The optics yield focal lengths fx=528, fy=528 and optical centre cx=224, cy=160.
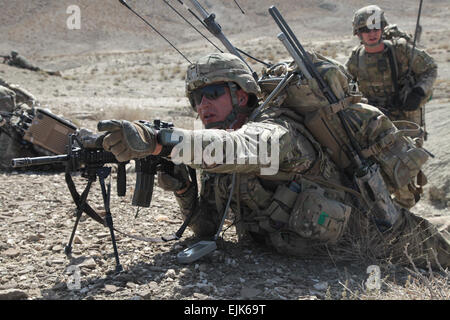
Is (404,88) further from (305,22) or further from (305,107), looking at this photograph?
(305,22)

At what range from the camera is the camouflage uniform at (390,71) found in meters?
5.89

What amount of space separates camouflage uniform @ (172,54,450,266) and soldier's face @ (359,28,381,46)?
2.49 meters

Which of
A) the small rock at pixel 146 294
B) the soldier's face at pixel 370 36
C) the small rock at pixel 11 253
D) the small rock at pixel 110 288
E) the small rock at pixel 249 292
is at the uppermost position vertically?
the soldier's face at pixel 370 36

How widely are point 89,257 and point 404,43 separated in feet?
13.8

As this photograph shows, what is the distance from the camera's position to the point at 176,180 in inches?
145

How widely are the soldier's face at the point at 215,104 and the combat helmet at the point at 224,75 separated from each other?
0.11 ft

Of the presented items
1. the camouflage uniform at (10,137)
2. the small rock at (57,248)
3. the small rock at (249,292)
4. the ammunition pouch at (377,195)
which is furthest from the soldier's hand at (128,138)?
the camouflage uniform at (10,137)

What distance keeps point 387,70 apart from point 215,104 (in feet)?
10.5

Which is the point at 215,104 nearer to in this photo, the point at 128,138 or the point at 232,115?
the point at 232,115

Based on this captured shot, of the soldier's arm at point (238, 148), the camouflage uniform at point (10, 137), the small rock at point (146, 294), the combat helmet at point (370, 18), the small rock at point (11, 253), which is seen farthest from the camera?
the camouflage uniform at point (10, 137)

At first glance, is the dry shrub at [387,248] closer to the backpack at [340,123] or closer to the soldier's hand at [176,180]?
the backpack at [340,123]

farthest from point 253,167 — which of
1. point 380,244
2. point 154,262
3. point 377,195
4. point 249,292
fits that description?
point 380,244

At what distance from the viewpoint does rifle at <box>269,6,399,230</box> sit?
3.62 metres

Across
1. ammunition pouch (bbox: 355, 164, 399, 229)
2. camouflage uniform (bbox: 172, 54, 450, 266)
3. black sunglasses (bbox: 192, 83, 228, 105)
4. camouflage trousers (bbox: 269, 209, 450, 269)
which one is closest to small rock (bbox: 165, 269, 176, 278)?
camouflage uniform (bbox: 172, 54, 450, 266)
